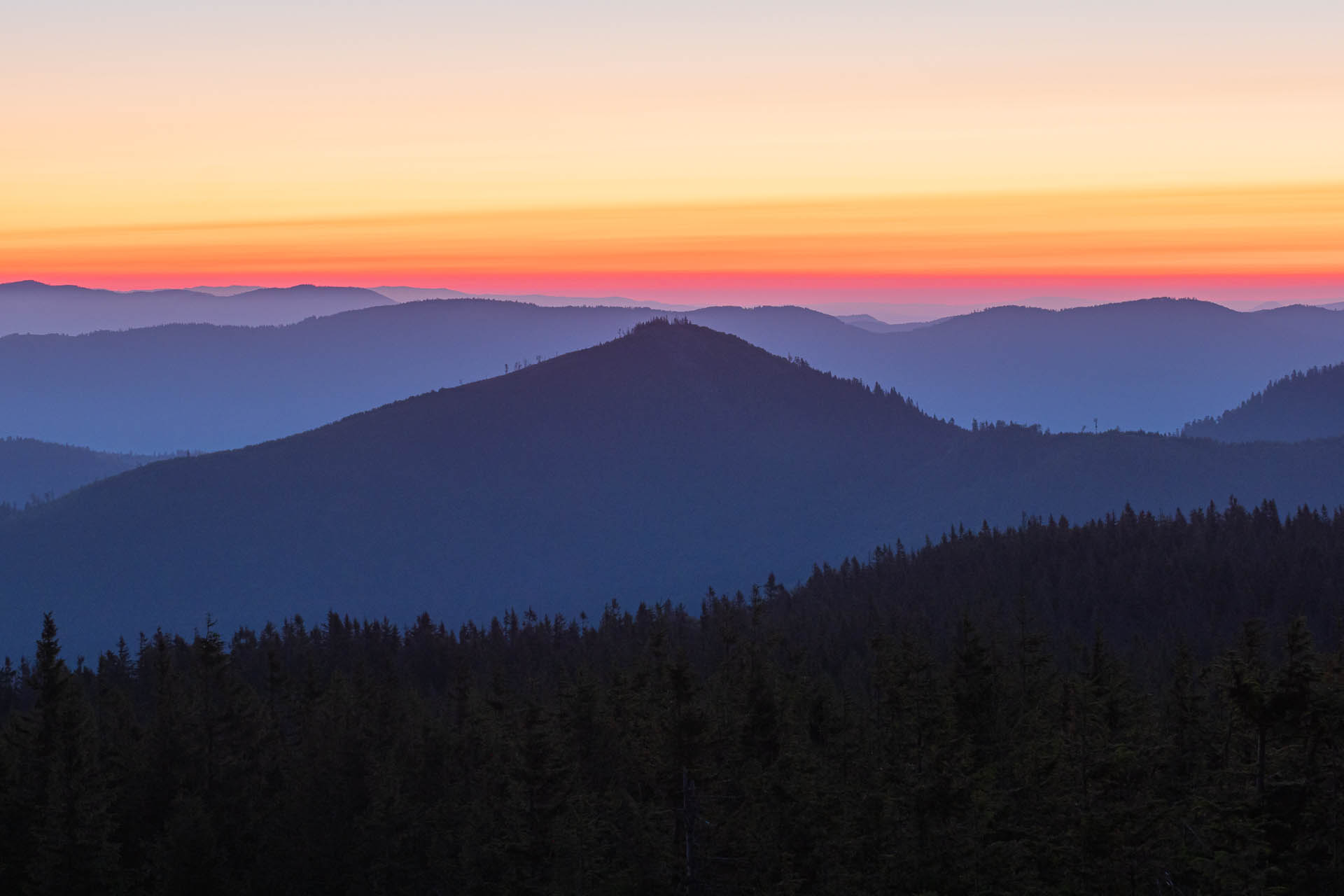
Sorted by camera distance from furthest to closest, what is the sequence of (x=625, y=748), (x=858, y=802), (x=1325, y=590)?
(x=1325, y=590)
(x=625, y=748)
(x=858, y=802)

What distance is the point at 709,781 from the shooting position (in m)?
51.8

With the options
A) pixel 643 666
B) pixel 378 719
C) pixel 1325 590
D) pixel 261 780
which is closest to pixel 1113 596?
pixel 1325 590

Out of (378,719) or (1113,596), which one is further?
(1113,596)

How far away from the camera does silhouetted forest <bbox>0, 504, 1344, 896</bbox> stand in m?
38.2

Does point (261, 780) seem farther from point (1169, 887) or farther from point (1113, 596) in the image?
point (1113, 596)

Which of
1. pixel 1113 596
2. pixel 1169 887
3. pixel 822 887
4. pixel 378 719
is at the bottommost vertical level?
pixel 1113 596

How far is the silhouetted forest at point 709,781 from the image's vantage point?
38.2 m

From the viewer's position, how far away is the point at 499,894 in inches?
2093

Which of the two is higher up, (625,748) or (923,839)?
(923,839)

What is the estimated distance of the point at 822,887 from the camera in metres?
45.3

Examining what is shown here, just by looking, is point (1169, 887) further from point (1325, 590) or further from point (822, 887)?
point (1325, 590)

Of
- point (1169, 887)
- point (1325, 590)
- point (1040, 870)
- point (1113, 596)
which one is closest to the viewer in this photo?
point (1169, 887)

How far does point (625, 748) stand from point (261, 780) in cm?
1997

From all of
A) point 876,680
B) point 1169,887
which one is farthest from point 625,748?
point 1169,887
